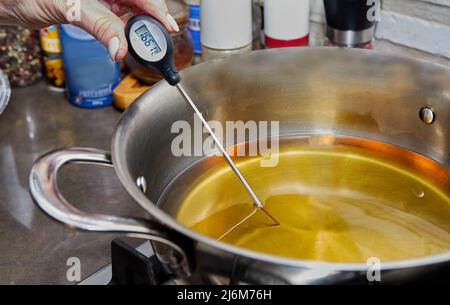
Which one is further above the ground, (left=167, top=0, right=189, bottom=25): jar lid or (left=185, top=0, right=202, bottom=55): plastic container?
(left=167, top=0, right=189, bottom=25): jar lid

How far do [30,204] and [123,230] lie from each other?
37 centimetres

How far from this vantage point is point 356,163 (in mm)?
754

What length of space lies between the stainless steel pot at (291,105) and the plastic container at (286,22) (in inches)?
6.6

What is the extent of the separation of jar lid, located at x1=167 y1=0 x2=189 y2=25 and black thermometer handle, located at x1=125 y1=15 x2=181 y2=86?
0.34 m

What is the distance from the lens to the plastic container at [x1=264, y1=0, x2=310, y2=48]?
88cm

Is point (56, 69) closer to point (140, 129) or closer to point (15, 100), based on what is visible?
point (15, 100)

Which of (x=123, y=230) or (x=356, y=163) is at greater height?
(x=123, y=230)

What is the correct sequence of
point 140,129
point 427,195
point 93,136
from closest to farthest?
point 140,129 → point 427,195 → point 93,136

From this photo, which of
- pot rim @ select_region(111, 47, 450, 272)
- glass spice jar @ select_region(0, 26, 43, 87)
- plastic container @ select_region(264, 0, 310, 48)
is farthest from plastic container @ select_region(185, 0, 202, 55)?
pot rim @ select_region(111, 47, 450, 272)

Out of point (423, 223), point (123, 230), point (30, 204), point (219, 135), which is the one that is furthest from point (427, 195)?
point (30, 204)

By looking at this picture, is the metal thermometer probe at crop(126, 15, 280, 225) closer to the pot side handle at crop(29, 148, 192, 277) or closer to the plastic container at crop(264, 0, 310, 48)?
the pot side handle at crop(29, 148, 192, 277)

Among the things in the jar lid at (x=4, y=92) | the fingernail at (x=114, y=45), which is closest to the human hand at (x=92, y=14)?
the fingernail at (x=114, y=45)

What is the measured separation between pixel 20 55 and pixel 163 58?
0.50m

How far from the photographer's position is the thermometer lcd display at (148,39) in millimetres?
592
